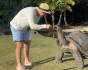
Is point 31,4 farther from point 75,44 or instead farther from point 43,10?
point 43,10

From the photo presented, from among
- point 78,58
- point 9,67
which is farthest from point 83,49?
point 9,67

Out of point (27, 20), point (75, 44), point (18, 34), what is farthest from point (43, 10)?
point (75, 44)

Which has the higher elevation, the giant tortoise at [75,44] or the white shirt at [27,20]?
the white shirt at [27,20]

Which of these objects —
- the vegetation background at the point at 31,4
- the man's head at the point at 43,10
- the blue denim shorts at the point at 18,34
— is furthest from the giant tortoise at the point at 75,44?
the vegetation background at the point at 31,4

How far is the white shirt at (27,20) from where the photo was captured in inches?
129

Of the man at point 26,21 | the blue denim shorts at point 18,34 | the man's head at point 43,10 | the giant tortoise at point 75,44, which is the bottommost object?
the giant tortoise at point 75,44

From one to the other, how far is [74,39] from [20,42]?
1423 mm

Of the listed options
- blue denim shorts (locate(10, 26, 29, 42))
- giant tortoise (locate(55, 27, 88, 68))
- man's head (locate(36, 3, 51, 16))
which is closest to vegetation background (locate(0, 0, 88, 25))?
giant tortoise (locate(55, 27, 88, 68))

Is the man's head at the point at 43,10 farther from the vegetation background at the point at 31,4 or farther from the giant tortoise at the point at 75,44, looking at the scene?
the vegetation background at the point at 31,4

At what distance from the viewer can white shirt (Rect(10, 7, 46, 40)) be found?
3.28m

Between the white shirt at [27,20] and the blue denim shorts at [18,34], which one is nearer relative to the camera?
the white shirt at [27,20]

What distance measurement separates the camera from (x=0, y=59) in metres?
4.68

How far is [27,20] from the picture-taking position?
3.49 metres

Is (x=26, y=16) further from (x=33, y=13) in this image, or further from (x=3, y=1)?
(x=3, y=1)
